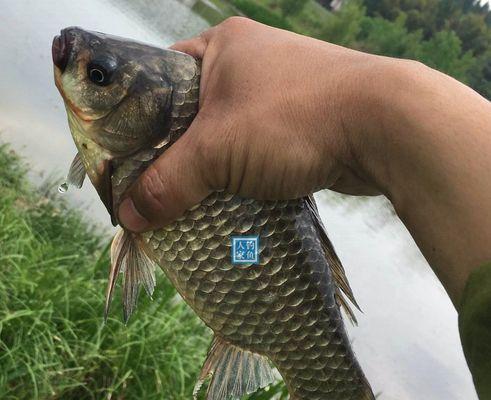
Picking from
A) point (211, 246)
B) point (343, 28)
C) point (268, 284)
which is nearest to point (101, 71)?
point (211, 246)

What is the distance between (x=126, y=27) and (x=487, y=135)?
1093cm

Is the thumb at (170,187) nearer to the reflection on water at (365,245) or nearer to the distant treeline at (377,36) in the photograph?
the reflection on water at (365,245)

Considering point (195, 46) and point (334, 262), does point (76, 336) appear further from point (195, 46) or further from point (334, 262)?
point (195, 46)

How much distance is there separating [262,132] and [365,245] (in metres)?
7.69

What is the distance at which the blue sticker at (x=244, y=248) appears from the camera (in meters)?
1.57

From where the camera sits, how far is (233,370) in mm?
1687

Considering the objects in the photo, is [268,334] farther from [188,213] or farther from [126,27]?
[126,27]

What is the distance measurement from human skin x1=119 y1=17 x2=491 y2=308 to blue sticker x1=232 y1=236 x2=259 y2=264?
4.8 inches

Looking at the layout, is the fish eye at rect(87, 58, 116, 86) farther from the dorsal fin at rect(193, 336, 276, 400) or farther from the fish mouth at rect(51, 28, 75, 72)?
the dorsal fin at rect(193, 336, 276, 400)

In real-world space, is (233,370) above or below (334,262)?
below

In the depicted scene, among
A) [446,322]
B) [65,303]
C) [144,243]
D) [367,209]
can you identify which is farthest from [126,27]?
[144,243]

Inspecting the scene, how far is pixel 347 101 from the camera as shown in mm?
1457

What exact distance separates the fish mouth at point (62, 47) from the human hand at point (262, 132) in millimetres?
351

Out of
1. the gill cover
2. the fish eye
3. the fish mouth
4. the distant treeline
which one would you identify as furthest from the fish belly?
the distant treeline
